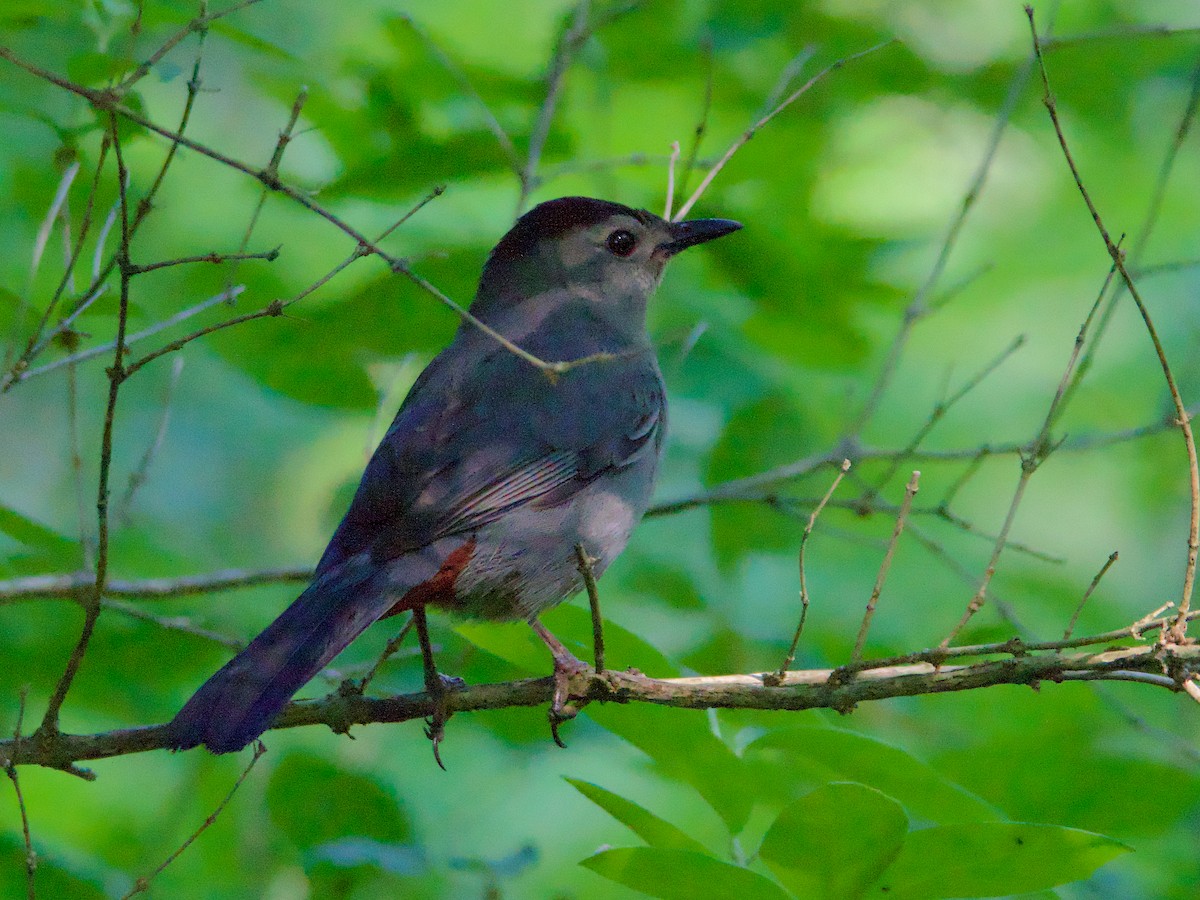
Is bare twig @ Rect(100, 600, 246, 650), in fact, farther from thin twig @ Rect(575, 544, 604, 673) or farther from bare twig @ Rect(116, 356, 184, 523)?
thin twig @ Rect(575, 544, 604, 673)

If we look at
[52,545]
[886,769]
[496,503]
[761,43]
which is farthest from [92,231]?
[886,769]

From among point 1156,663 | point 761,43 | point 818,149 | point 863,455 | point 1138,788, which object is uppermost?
point 761,43

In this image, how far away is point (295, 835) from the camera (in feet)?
10.2

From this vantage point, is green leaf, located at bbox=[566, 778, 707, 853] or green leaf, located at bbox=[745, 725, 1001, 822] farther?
green leaf, located at bbox=[745, 725, 1001, 822]

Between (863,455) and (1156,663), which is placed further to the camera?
(863,455)

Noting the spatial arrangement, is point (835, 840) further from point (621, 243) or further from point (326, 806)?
point (621, 243)

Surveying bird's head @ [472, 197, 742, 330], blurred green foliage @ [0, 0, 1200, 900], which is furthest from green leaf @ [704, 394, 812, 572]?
bird's head @ [472, 197, 742, 330]

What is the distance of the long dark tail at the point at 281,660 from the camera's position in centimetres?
259

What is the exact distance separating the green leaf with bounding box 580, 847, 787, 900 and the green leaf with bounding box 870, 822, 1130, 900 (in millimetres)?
215

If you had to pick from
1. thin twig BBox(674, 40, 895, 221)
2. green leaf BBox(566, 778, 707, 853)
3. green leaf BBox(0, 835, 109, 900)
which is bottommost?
green leaf BBox(566, 778, 707, 853)

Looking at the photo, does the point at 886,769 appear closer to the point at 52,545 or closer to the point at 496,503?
the point at 496,503

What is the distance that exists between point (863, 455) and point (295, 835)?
1.94m

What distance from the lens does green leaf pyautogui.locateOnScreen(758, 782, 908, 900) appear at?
1949 millimetres

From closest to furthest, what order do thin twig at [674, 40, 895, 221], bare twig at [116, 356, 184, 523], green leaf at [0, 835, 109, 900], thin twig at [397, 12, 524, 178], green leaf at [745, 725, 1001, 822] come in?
green leaf at [745, 725, 1001, 822], green leaf at [0, 835, 109, 900], thin twig at [674, 40, 895, 221], bare twig at [116, 356, 184, 523], thin twig at [397, 12, 524, 178]
